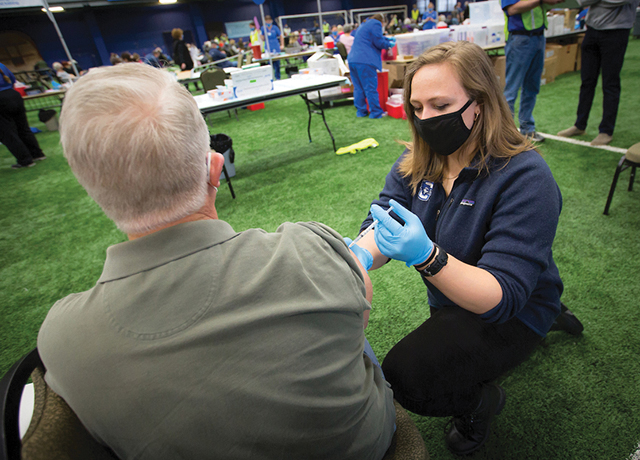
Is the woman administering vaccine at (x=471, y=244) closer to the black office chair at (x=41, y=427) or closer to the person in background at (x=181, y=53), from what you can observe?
the black office chair at (x=41, y=427)

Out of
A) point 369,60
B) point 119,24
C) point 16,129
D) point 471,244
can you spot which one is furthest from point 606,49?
point 119,24

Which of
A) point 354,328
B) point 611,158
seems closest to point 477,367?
point 354,328

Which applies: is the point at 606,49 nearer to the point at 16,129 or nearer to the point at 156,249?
the point at 156,249

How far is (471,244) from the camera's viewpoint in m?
1.04

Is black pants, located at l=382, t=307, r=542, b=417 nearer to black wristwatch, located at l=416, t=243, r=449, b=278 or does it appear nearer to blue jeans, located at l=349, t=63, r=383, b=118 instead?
black wristwatch, located at l=416, t=243, r=449, b=278

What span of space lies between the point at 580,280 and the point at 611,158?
1.87 metres

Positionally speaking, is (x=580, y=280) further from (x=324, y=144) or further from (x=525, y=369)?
(x=324, y=144)

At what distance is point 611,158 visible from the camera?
2.91 m

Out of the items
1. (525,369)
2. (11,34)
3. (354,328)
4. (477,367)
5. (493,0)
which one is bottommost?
(525,369)

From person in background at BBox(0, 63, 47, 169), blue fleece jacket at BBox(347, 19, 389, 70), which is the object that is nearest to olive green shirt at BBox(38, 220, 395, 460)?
blue fleece jacket at BBox(347, 19, 389, 70)

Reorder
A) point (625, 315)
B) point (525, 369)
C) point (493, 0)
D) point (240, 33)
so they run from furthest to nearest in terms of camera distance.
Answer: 1. point (240, 33)
2. point (493, 0)
3. point (625, 315)
4. point (525, 369)

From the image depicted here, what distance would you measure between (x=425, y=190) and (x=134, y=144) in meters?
0.97

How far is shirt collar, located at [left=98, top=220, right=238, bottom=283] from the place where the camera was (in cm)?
52

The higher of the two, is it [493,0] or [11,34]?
[11,34]
